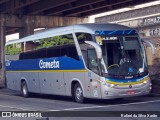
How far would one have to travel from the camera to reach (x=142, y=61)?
20875 mm

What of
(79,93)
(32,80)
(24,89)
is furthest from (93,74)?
(24,89)

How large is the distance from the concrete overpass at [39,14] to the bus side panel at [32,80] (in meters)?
10.3

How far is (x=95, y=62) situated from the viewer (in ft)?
67.1

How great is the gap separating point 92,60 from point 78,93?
79.5 inches

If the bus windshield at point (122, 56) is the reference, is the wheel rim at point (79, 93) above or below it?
below

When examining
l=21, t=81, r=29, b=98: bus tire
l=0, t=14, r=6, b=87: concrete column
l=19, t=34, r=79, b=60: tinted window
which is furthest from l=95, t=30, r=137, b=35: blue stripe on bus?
l=0, t=14, r=6, b=87: concrete column

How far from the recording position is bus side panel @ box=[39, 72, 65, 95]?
23469mm

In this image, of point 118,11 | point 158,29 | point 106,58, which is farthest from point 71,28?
point 118,11

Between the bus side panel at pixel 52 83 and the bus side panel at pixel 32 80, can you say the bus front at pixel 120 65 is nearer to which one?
the bus side panel at pixel 52 83

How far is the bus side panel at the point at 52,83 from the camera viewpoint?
924 inches

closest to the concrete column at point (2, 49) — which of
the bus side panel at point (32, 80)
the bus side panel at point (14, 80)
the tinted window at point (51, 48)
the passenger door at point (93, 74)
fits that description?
the bus side panel at point (14, 80)

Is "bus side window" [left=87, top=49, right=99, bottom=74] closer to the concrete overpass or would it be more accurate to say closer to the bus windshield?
the bus windshield

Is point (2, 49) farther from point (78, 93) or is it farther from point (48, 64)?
point (78, 93)

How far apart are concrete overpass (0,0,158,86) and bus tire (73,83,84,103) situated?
15.7m
